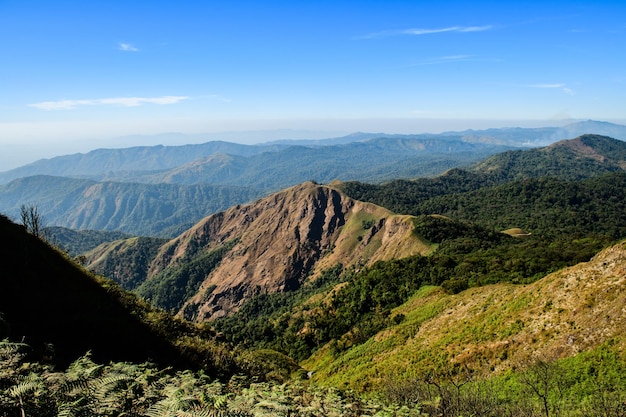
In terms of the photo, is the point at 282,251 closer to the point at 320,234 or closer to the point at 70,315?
the point at 320,234

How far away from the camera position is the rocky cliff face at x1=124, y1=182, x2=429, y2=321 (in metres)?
136

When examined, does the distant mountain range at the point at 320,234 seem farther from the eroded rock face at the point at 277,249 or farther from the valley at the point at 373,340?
the valley at the point at 373,340

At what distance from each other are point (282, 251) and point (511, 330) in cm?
12821

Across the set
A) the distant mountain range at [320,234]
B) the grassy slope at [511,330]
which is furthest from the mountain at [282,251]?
the grassy slope at [511,330]

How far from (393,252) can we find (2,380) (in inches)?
4402

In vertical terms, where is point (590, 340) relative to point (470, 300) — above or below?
above

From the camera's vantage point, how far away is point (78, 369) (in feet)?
34.5

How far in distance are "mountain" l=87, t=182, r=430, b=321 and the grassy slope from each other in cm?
7320

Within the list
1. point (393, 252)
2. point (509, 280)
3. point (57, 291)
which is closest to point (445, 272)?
point (509, 280)

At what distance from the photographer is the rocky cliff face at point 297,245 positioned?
13612 cm

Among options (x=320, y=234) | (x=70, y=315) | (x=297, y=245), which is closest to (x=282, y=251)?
(x=297, y=245)

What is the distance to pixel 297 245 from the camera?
155m

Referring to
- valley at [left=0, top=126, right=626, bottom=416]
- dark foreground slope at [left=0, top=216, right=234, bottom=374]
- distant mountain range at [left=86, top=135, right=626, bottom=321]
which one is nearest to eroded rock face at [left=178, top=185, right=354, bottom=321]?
distant mountain range at [left=86, top=135, right=626, bottom=321]

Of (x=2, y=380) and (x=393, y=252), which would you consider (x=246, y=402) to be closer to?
(x=2, y=380)
